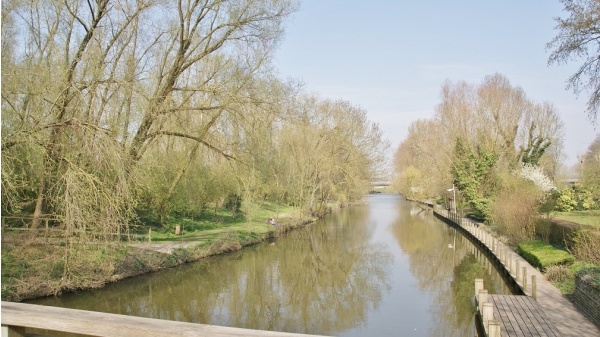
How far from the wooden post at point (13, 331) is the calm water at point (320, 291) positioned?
347 inches

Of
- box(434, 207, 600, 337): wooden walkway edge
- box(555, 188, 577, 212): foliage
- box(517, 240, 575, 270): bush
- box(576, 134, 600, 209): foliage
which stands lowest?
box(434, 207, 600, 337): wooden walkway edge

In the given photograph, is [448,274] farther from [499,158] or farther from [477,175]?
[499,158]

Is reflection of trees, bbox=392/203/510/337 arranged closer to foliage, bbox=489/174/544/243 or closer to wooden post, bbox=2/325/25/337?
foliage, bbox=489/174/544/243

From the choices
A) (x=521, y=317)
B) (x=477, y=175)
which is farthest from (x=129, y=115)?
(x=477, y=175)

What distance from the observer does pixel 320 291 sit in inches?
637

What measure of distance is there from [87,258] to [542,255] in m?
14.2

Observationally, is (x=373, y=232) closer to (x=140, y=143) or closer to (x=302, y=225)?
(x=302, y=225)

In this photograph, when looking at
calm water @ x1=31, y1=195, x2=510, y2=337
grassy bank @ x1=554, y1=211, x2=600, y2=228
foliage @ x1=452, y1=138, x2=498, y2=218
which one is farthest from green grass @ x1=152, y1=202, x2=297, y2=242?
grassy bank @ x1=554, y1=211, x2=600, y2=228

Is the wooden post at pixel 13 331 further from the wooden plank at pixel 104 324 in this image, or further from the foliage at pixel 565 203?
the foliage at pixel 565 203

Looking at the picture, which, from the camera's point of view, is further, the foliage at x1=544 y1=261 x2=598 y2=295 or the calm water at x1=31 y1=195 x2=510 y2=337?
the foliage at x1=544 y1=261 x2=598 y2=295

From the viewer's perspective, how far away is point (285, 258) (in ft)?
73.5

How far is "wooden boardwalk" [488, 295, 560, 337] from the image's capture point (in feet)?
30.1

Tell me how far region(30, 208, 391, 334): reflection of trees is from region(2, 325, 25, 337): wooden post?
9.04m

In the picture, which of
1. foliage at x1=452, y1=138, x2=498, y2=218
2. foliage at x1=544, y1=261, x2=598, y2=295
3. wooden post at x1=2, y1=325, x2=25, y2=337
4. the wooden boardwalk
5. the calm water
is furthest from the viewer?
foliage at x1=452, y1=138, x2=498, y2=218
